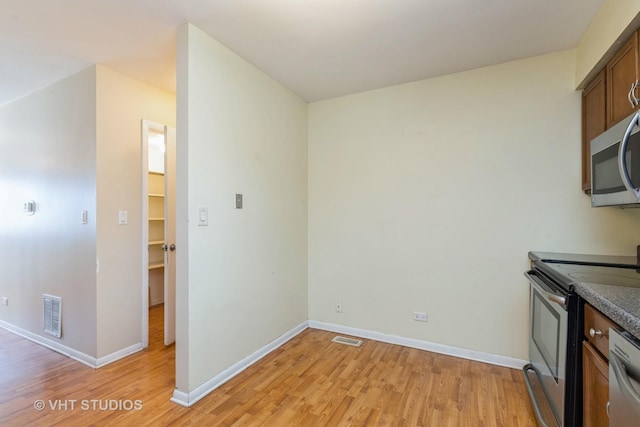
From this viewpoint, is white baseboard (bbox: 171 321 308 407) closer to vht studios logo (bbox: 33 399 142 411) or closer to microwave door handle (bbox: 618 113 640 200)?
vht studios logo (bbox: 33 399 142 411)

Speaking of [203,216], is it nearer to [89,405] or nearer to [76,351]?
[89,405]

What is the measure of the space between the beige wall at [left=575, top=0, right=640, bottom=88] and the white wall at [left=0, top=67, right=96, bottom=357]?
3.64 m

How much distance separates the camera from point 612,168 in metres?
1.67

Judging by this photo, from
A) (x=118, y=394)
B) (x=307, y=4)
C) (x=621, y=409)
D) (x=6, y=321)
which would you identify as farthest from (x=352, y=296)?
(x=6, y=321)

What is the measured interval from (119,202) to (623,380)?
3.36m

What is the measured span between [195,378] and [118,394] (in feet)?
1.91

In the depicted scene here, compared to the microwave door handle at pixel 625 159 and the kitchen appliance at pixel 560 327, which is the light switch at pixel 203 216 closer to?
the kitchen appliance at pixel 560 327

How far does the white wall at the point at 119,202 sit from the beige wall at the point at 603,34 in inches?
140

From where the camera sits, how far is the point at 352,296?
10.6 ft

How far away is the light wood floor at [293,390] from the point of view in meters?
1.89

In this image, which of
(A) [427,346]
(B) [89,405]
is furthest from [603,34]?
(B) [89,405]

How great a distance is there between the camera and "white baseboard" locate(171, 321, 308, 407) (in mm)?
2031

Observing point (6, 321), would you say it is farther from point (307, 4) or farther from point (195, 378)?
point (307, 4)

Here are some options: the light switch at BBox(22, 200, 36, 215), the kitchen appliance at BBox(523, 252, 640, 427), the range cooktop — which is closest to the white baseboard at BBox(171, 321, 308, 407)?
the kitchen appliance at BBox(523, 252, 640, 427)
